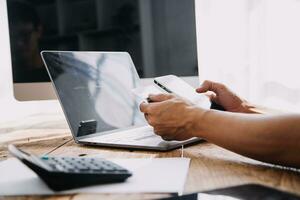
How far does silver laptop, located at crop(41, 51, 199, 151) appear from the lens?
77 centimetres

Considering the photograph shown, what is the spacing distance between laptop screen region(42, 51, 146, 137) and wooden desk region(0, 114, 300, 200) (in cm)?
7

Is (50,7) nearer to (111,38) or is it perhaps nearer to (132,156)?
(111,38)

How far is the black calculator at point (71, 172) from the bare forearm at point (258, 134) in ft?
0.59

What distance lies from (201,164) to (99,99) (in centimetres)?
37

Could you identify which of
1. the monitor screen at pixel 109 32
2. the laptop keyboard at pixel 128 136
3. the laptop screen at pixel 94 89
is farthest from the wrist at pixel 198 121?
the monitor screen at pixel 109 32

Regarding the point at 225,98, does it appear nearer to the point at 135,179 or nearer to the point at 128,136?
the point at 128,136

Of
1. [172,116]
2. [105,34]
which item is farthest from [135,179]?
[105,34]

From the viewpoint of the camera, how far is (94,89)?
85 centimetres

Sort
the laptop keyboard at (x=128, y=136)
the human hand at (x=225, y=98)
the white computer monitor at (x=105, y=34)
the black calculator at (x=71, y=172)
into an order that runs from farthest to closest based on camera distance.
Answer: the white computer monitor at (x=105, y=34), the human hand at (x=225, y=98), the laptop keyboard at (x=128, y=136), the black calculator at (x=71, y=172)

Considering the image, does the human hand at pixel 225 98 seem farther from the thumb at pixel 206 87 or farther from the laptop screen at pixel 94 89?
the laptop screen at pixel 94 89

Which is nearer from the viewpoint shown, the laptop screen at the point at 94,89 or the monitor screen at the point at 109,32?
the laptop screen at the point at 94,89

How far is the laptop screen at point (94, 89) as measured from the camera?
79 cm

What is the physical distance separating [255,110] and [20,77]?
67 cm

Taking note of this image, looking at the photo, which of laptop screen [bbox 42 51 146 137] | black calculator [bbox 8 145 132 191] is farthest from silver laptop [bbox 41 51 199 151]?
black calculator [bbox 8 145 132 191]
